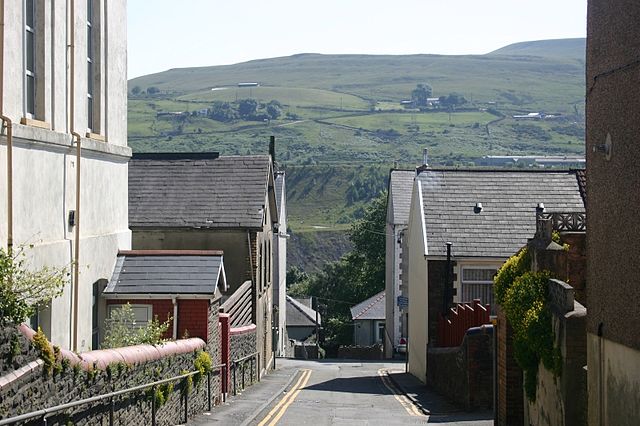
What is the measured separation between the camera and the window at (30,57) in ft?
59.1

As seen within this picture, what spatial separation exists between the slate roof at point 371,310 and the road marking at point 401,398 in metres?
29.9

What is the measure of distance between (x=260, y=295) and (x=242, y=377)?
8857mm

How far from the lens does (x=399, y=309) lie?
2154 inches

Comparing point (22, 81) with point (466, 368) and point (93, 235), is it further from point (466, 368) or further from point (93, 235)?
point (466, 368)

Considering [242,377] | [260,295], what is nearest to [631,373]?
[242,377]

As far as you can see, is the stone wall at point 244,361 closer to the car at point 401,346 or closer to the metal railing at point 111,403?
the metal railing at point 111,403

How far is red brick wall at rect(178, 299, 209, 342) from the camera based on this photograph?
899 inches

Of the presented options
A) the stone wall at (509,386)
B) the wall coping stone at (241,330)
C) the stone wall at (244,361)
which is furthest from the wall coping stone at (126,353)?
the wall coping stone at (241,330)

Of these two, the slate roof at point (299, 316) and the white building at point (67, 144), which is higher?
the white building at point (67, 144)

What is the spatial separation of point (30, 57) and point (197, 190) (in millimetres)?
19028

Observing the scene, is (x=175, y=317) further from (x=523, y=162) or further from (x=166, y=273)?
(x=523, y=162)

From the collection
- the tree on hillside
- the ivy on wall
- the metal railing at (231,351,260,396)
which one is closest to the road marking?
the metal railing at (231,351,260,396)

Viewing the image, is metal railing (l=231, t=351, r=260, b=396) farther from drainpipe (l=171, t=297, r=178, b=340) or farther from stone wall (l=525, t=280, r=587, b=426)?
stone wall (l=525, t=280, r=587, b=426)

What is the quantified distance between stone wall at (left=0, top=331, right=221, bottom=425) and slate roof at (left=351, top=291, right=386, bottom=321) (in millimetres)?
49946
